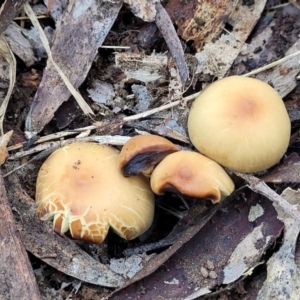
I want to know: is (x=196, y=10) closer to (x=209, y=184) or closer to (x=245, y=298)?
(x=209, y=184)

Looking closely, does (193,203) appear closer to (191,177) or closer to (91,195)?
(191,177)

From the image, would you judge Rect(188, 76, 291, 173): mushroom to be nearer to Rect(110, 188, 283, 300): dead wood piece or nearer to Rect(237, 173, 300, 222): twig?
Rect(237, 173, 300, 222): twig

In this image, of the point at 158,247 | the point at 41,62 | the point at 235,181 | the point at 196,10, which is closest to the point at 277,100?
the point at 235,181

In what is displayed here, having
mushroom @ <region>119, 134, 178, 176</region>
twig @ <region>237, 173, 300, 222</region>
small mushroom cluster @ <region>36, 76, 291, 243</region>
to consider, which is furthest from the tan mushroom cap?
twig @ <region>237, 173, 300, 222</region>

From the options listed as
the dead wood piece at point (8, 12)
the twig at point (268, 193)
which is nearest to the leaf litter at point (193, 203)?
the twig at point (268, 193)

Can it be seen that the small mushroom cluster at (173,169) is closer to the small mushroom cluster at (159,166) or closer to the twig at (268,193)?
the small mushroom cluster at (159,166)
